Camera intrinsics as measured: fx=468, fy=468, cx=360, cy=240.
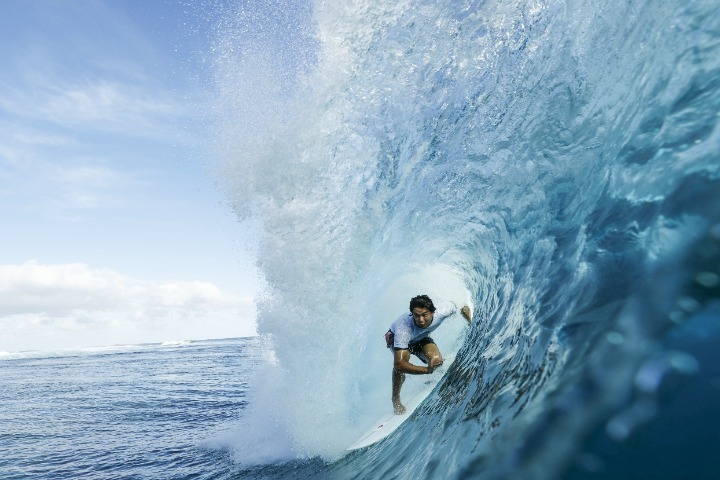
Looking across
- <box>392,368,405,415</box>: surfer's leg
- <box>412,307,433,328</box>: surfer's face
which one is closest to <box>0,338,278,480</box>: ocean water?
<box>392,368,405,415</box>: surfer's leg

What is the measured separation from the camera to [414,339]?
6426mm

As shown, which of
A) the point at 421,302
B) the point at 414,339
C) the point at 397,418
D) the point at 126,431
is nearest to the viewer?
the point at 421,302

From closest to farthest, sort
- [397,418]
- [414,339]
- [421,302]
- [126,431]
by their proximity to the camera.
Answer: [421,302], [397,418], [414,339], [126,431]

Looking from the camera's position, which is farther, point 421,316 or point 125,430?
point 125,430

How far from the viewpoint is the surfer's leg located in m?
6.16

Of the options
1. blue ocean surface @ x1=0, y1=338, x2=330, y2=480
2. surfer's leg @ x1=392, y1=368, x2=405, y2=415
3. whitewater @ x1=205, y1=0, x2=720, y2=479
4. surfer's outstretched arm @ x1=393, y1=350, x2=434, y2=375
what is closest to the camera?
whitewater @ x1=205, y1=0, x2=720, y2=479

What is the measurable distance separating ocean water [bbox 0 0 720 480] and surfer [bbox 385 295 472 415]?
1.66 ft

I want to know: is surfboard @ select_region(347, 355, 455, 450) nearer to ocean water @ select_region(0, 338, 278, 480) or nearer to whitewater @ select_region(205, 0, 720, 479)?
whitewater @ select_region(205, 0, 720, 479)

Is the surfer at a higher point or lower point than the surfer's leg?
higher

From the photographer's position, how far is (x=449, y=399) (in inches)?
187

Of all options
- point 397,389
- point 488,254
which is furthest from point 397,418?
point 488,254

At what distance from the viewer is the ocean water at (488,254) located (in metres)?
2.06

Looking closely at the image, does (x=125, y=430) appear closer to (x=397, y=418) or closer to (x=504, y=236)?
(x=397, y=418)

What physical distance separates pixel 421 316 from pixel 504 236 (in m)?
1.52
